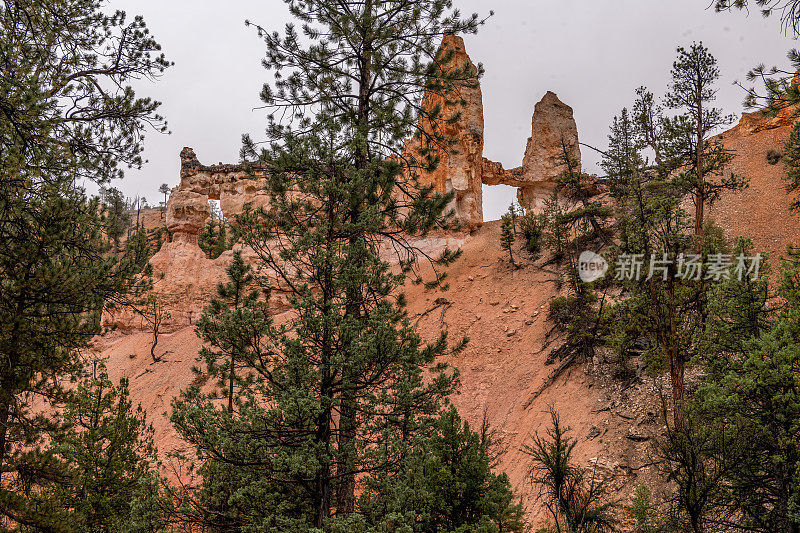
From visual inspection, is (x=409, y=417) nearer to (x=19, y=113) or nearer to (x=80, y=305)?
(x=80, y=305)

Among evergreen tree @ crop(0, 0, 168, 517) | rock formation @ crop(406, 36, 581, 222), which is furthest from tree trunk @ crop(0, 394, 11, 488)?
rock formation @ crop(406, 36, 581, 222)

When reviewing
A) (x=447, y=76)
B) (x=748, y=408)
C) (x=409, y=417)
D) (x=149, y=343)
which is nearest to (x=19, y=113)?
(x=409, y=417)

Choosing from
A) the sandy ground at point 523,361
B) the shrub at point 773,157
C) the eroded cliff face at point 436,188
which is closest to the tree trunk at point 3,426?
the sandy ground at point 523,361

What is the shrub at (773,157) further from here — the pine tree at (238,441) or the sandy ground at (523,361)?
the pine tree at (238,441)

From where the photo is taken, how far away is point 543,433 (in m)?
17.0

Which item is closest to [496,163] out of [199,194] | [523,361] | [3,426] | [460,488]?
[523,361]

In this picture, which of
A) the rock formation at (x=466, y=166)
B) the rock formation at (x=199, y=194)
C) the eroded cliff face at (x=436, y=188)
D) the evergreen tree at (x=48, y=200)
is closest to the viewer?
the evergreen tree at (x=48, y=200)

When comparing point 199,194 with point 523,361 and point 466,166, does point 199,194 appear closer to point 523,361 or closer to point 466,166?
point 466,166

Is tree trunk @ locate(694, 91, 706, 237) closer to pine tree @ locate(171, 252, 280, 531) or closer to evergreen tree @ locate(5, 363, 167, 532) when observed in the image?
pine tree @ locate(171, 252, 280, 531)

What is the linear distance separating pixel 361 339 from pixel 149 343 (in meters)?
29.1

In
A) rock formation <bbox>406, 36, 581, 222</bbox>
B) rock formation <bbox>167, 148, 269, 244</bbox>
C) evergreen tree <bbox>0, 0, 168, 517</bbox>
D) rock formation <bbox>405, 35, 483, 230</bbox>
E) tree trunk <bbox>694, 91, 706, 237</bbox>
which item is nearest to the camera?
evergreen tree <bbox>0, 0, 168, 517</bbox>

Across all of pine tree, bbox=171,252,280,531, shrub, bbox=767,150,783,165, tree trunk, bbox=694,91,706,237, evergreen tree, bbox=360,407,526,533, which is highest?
shrub, bbox=767,150,783,165

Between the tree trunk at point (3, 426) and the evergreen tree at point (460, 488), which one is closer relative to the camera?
the tree trunk at point (3, 426)

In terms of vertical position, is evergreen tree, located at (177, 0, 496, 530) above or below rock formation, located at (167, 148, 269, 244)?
below
